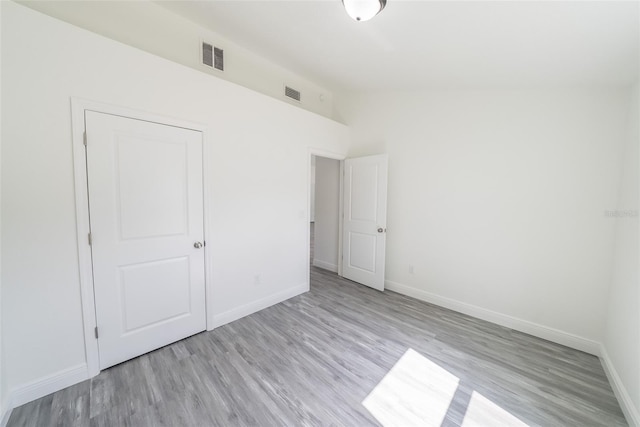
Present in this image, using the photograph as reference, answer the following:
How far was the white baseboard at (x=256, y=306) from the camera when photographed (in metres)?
2.63

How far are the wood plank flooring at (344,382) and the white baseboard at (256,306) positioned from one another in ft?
0.31

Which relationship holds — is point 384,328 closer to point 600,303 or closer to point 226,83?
point 600,303

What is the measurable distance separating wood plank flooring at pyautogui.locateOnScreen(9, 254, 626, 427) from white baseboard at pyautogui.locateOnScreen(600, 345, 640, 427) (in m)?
0.05

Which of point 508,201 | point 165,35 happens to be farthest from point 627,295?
point 165,35

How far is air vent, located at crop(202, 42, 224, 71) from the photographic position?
2605mm

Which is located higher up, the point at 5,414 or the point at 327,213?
the point at 327,213

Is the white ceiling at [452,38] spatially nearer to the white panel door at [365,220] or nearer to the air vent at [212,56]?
the air vent at [212,56]

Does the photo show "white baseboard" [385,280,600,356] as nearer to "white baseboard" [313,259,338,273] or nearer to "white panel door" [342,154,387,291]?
"white panel door" [342,154,387,291]

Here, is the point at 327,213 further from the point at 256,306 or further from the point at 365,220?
the point at 256,306

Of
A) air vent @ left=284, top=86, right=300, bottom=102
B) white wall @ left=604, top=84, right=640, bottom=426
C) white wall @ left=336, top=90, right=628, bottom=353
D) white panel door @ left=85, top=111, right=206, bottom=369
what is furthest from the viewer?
air vent @ left=284, top=86, right=300, bottom=102

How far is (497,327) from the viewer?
273 centimetres

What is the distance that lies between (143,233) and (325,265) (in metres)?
3.16

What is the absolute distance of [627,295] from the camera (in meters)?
1.87

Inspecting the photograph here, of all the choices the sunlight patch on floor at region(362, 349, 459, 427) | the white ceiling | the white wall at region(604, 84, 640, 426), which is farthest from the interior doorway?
the white wall at region(604, 84, 640, 426)
